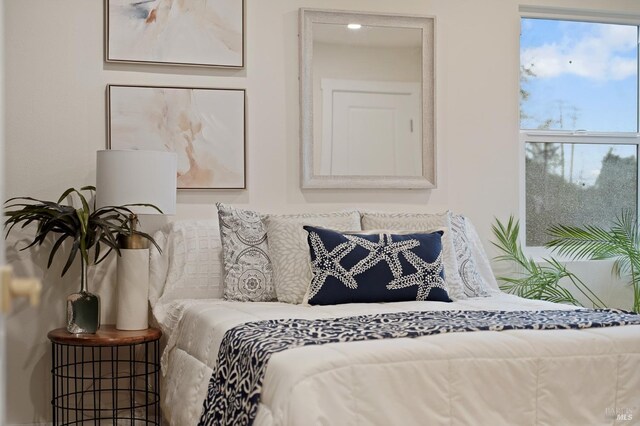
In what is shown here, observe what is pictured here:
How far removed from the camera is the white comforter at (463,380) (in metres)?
2.15

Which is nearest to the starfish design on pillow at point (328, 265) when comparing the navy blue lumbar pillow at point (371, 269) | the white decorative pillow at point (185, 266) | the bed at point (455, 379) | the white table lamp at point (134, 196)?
the navy blue lumbar pillow at point (371, 269)

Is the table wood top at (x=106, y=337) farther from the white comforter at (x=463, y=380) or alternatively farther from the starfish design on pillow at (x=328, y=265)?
the white comforter at (x=463, y=380)

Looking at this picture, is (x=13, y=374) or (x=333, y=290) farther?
(x=13, y=374)

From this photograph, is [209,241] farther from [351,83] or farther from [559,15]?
[559,15]

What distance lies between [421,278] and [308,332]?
41.7 inches

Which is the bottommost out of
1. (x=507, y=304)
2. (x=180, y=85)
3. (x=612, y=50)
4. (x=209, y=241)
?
(x=507, y=304)

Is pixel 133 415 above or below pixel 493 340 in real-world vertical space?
below

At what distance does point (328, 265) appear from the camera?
337cm

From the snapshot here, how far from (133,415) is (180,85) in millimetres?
1520

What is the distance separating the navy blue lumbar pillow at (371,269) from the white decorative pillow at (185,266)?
1.77 ft

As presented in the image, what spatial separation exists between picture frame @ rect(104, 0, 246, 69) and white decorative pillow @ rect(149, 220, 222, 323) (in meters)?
0.81

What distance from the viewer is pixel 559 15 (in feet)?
15.2

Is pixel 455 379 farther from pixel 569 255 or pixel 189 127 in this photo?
pixel 569 255

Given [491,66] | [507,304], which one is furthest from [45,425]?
[491,66]
